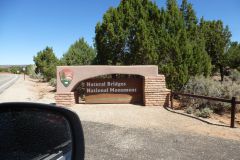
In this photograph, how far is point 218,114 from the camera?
15438 millimetres

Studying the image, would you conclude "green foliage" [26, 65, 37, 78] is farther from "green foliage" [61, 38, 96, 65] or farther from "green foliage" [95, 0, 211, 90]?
"green foliage" [95, 0, 211, 90]

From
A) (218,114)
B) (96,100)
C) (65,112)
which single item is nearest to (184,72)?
(218,114)

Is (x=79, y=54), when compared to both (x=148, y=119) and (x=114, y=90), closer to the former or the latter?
(x=114, y=90)

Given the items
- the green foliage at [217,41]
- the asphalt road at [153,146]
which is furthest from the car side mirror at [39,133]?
the green foliage at [217,41]

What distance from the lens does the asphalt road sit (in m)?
7.16

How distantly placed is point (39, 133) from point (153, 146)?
6032 mm

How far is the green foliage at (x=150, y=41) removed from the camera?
19.7m

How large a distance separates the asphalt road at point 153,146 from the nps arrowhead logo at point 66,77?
668 cm

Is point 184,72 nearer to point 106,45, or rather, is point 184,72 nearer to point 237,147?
point 106,45

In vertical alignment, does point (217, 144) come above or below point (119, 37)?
below

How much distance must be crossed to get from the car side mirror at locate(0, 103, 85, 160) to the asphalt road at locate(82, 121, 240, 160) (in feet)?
15.4

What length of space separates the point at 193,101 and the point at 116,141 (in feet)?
30.0

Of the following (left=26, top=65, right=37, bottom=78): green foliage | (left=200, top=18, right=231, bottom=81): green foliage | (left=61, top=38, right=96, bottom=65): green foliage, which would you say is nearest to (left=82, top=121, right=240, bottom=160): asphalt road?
(left=61, top=38, right=96, bottom=65): green foliage

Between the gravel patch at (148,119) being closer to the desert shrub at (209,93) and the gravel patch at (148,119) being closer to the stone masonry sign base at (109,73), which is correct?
the stone masonry sign base at (109,73)
